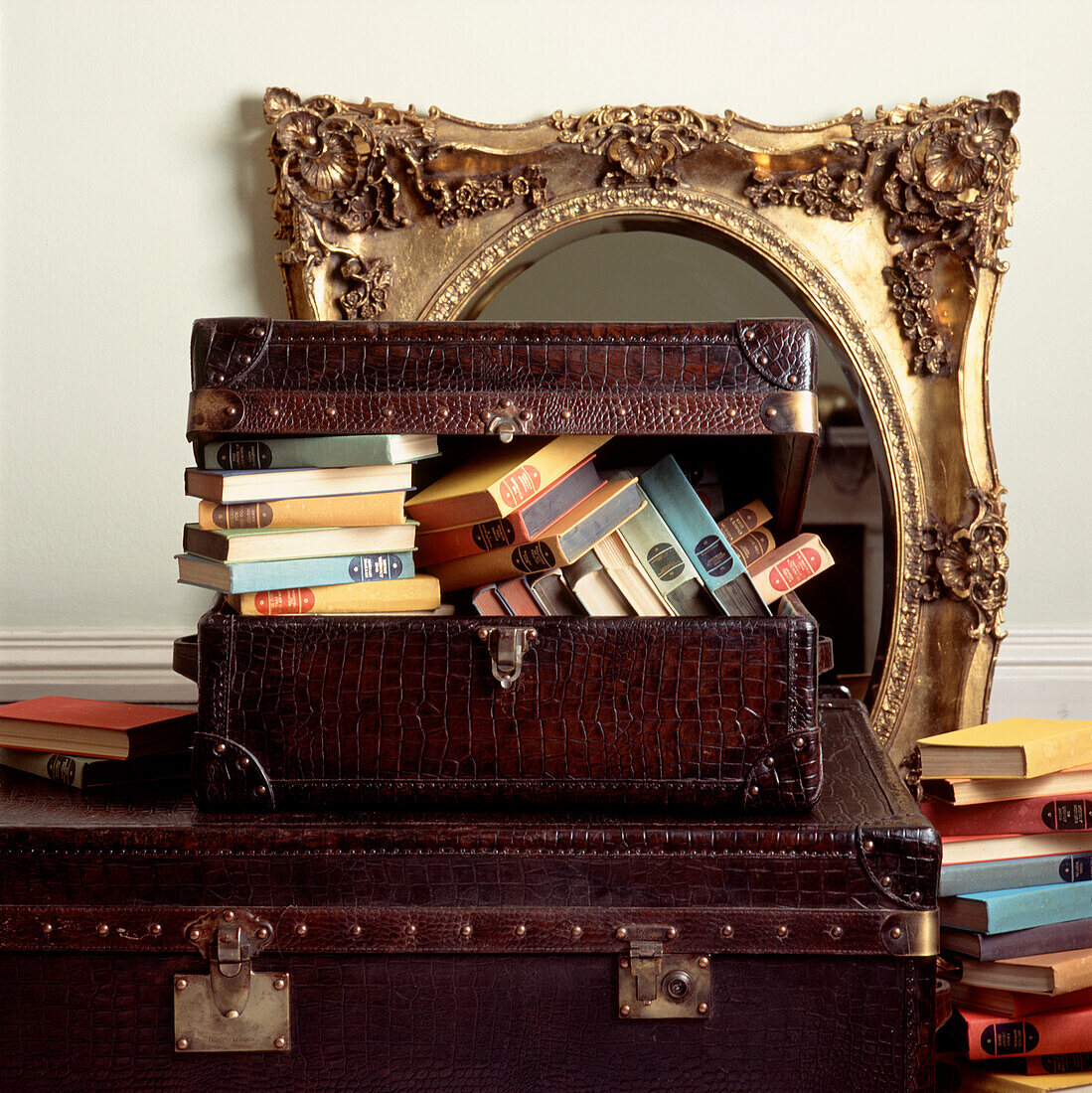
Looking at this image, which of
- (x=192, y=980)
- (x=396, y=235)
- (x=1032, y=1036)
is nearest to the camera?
(x=192, y=980)

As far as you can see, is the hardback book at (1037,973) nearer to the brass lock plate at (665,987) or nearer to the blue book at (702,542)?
the brass lock plate at (665,987)

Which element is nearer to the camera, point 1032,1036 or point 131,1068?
point 131,1068

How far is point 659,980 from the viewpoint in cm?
100

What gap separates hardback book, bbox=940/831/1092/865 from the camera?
1210 mm

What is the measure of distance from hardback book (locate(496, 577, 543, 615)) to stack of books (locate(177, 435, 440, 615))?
115 mm

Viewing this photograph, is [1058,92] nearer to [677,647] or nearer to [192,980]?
[677,647]

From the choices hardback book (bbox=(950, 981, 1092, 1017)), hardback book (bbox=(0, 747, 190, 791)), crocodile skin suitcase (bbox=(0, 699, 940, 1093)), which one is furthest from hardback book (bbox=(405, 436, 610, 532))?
hardback book (bbox=(950, 981, 1092, 1017))

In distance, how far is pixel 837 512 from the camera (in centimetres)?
161

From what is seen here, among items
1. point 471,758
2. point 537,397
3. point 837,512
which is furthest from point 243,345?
point 837,512

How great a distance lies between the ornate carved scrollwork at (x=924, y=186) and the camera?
1559 millimetres

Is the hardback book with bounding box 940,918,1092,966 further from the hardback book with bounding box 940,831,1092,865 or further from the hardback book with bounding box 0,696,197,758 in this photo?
the hardback book with bounding box 0,696,197,758

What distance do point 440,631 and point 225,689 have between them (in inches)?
9.0

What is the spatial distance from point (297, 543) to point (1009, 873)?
91 cm

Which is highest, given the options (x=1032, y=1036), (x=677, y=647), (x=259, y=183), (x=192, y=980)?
(x=259, y=183)
